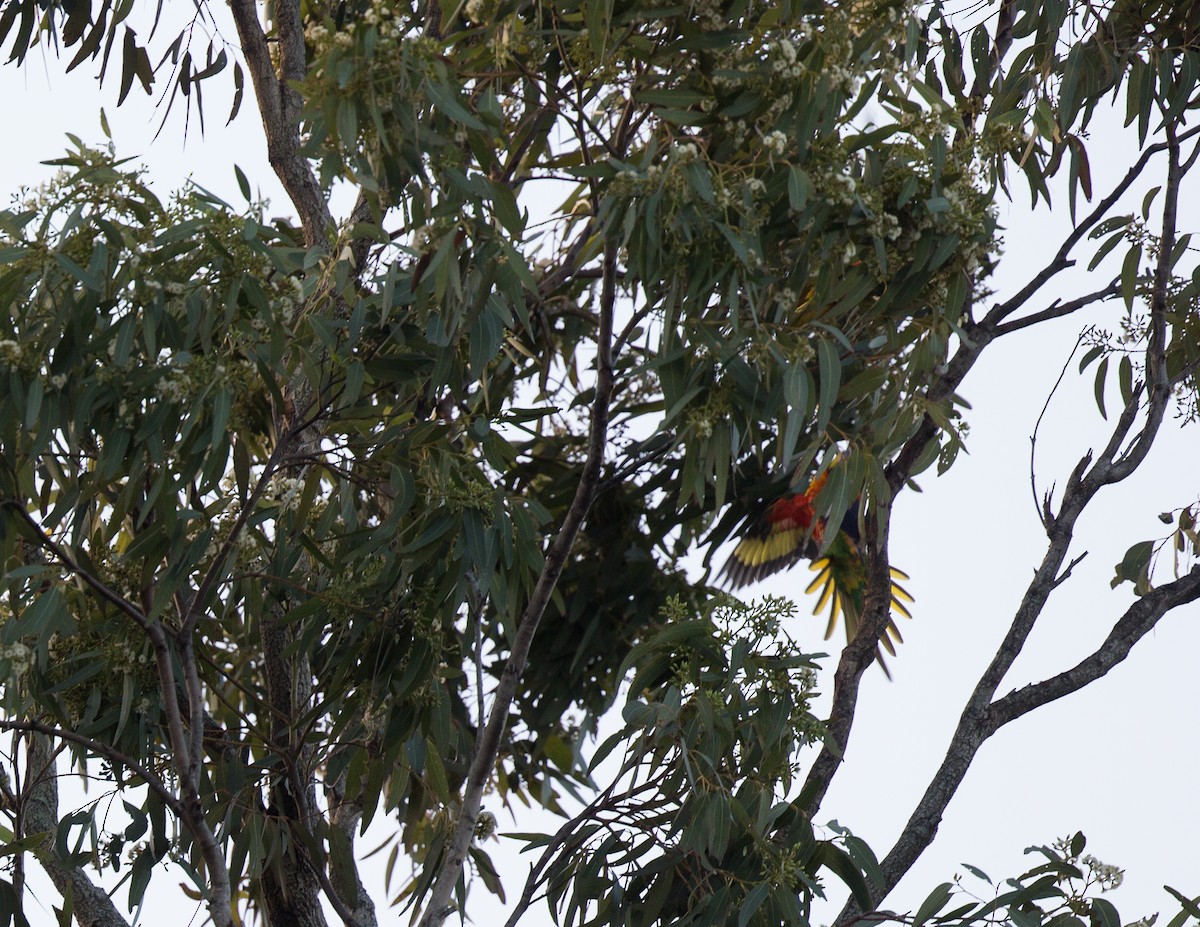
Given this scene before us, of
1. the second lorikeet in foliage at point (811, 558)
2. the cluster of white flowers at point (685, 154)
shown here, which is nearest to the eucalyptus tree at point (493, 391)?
the cluster of white flowers at point (685, 154)

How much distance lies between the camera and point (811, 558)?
3.68 m

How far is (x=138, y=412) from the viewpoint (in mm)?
1854

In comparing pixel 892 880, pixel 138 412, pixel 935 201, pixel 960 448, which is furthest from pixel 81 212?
pixel 892 880

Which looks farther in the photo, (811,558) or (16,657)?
(811,558)

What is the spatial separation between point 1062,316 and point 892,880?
1089mm

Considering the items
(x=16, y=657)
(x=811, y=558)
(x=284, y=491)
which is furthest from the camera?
(x=811, y=558)

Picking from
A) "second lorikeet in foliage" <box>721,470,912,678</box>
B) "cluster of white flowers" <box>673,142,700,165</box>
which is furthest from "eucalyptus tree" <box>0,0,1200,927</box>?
"second lorikeet in foliage" <box>721,470,912,678</box>

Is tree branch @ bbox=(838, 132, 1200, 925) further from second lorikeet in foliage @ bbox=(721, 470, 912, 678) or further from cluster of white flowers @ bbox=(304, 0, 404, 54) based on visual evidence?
cluster of white flowers @ bbox=(304, 0, 404, 54)

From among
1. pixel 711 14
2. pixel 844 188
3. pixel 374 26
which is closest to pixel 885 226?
pixel 844 188

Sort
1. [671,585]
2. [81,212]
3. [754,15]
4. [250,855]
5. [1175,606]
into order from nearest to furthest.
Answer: [81,212] < [754,15] < [250,855] < [1175,606] < [671,585]

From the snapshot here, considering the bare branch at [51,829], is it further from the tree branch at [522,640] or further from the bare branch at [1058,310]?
the bare branch at [1058,310]

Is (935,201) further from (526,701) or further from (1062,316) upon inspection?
(526,701)

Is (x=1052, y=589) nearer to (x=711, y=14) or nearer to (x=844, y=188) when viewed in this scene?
(x=844, y=188)

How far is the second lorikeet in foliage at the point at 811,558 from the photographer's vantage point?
3.61 meters
